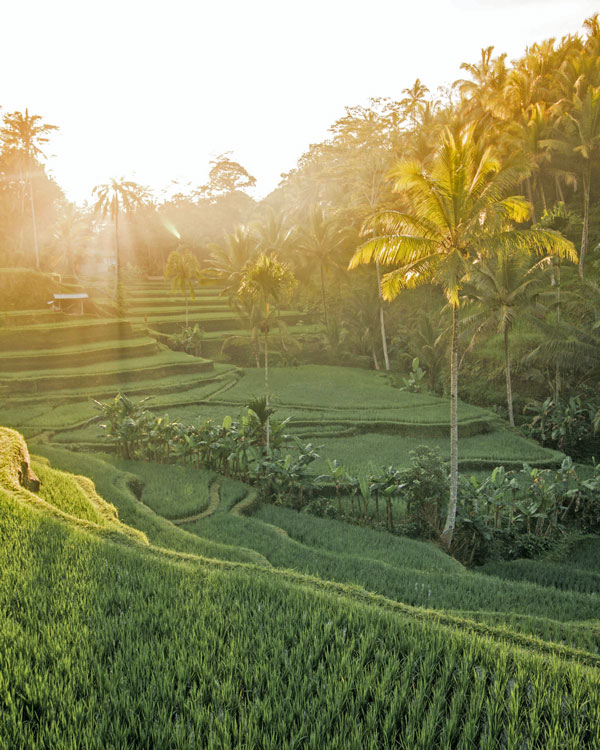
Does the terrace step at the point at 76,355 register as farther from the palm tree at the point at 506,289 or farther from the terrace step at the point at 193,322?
the palm tree at the point at 506,289

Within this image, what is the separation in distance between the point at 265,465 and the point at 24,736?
5851 mm

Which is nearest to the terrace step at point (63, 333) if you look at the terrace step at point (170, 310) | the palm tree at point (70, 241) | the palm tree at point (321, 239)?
the terrace step at point (170, 310)

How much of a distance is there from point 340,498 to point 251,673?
5.61m

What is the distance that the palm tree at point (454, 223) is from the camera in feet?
21.3

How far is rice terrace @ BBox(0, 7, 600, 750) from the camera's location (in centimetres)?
220

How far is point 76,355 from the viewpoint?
15.8 metres

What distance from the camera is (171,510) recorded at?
6621 mm

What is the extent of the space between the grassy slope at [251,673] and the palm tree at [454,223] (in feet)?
13.6

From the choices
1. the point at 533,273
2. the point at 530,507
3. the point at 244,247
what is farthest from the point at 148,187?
the point at 530,507

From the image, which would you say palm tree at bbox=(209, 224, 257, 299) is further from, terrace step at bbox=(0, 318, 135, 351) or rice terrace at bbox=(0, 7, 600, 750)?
terrace step at bbox=(0, 318, 135, 351)

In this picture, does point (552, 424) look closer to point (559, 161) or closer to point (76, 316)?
point (559, 161)

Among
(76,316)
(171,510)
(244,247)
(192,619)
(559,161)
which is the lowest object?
(171,510)

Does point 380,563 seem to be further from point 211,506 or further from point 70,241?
point 70,241

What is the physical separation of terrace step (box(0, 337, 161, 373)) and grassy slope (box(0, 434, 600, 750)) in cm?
1337
